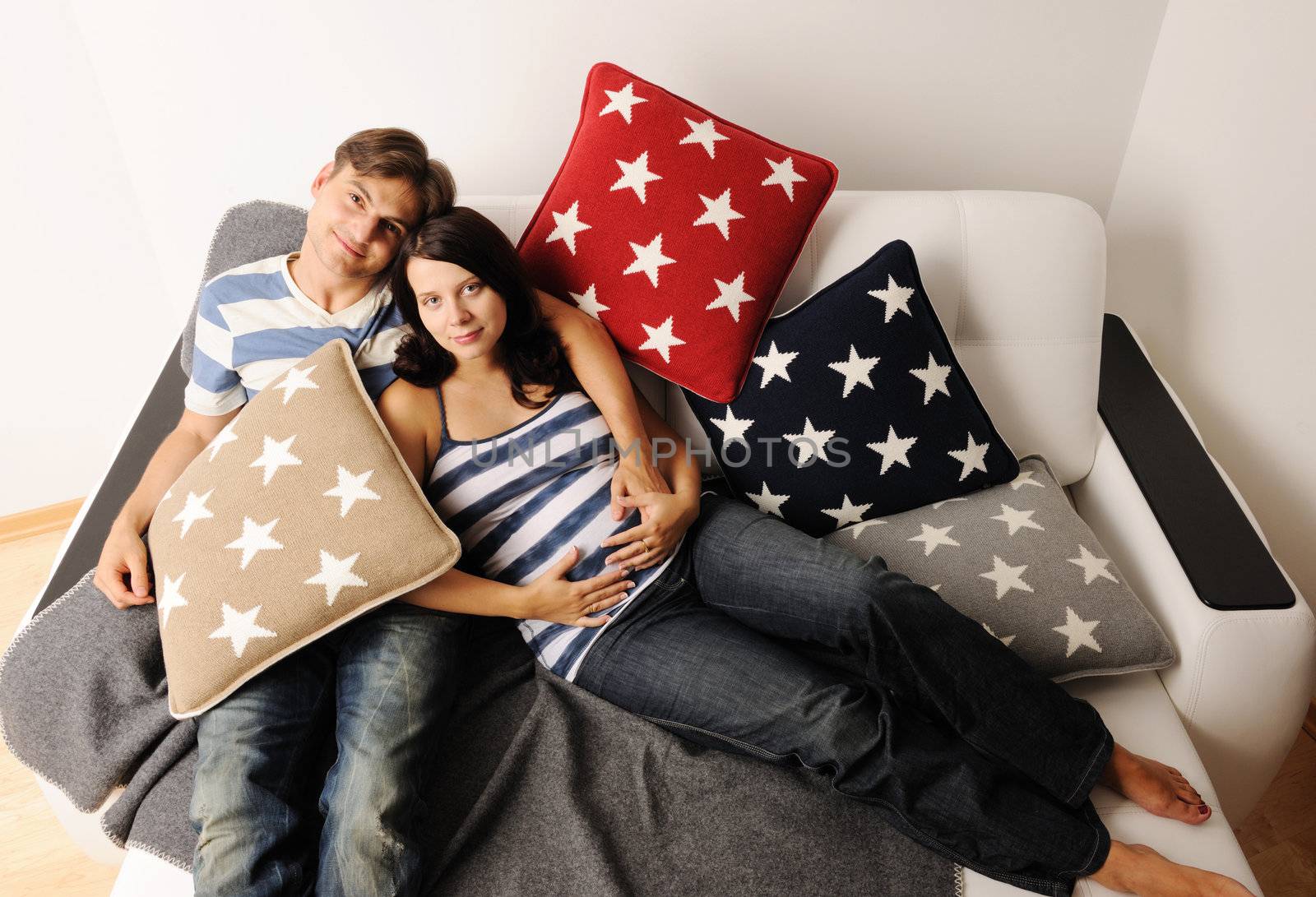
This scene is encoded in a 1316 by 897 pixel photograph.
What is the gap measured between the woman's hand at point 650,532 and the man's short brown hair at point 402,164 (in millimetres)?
503

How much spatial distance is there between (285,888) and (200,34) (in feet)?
4.47

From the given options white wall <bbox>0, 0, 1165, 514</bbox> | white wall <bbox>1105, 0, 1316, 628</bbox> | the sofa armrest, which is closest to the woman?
the sofa armrest

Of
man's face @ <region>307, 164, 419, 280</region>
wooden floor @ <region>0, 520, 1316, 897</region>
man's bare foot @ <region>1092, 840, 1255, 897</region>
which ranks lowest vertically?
wooden floor @ <region>0, 520, 1316, 897</region>

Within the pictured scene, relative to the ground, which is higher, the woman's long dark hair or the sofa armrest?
the woman's long dark hair

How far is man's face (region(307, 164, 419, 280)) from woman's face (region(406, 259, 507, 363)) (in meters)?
0.09

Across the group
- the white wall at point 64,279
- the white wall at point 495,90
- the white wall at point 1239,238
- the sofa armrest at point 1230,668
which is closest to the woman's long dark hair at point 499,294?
the white wall at point 495,90

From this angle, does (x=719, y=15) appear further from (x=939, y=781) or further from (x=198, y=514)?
(x=939, y=781)

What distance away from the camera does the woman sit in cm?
108

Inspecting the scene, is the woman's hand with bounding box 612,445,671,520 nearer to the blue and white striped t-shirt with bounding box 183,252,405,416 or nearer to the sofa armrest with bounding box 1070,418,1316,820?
the blue and white striped t-shirt with bounding box 183,252,405,416

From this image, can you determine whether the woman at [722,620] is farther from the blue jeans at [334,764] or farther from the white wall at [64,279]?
the white wall at [64,279]

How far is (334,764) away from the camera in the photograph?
1146 millimetres

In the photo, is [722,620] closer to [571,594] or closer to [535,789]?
[571,594]

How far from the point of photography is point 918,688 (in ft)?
3.83

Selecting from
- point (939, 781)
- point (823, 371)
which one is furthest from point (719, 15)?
point (939, 781)
